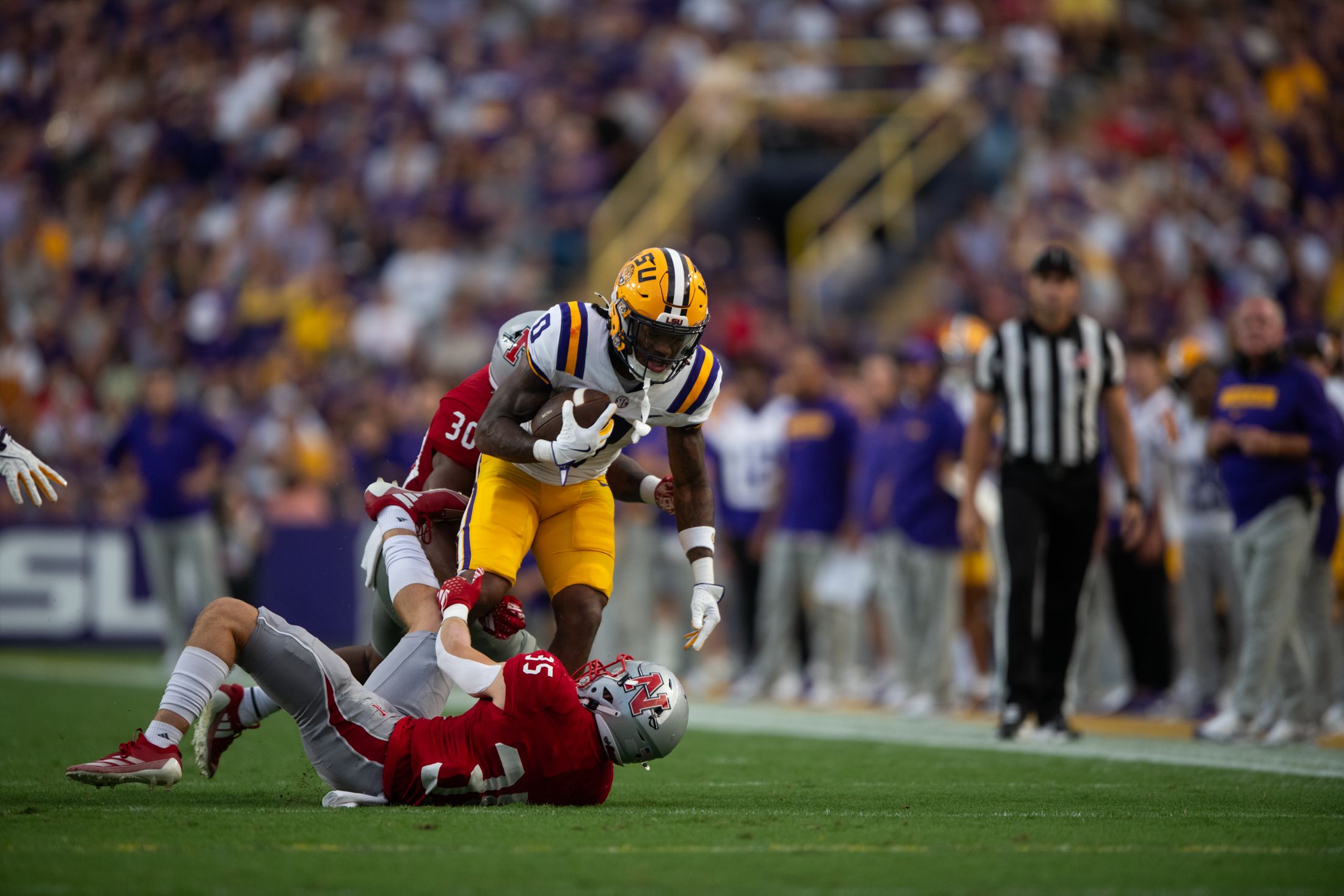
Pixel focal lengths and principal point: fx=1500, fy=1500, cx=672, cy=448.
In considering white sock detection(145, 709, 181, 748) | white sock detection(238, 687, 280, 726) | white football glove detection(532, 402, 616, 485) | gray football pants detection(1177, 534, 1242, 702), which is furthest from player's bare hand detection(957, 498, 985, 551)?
white sock detection(145, 709, 181, 748)

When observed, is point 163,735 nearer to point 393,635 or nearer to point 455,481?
point 393,635

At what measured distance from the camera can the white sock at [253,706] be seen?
15.8 ft

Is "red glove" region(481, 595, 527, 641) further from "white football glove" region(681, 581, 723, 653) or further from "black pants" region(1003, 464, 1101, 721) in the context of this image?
"black pants" region(1003, 464, 1101, 721)

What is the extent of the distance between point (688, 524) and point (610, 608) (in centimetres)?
503

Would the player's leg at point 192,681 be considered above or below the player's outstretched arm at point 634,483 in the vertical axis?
below

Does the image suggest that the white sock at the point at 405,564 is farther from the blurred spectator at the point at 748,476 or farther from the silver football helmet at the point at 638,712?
the blurred spectator at the point at 748,476

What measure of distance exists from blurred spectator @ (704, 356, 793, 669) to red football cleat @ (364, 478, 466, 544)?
503cm

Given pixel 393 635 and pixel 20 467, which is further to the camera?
pixel 393 635

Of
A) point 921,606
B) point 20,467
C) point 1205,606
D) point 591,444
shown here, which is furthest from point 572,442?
point 1205,606

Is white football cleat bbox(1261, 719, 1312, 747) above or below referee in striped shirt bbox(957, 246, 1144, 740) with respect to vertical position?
below

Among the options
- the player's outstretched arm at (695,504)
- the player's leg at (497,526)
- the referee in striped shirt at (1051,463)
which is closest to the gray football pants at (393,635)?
the player's leg at (497,526)

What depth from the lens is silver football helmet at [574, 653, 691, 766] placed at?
432cm

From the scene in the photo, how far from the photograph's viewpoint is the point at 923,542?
8.83 meters

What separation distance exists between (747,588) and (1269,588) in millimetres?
4316
